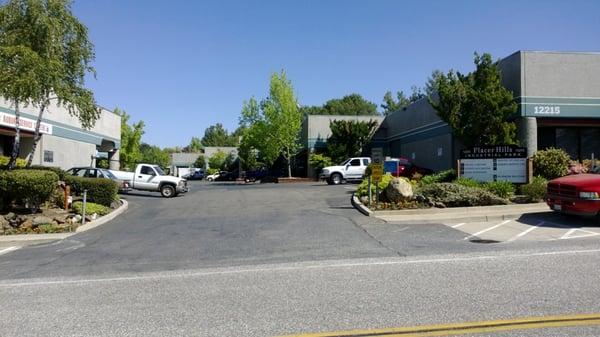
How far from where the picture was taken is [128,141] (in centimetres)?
5981

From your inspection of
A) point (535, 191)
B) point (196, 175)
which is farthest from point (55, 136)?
point (196, 175)

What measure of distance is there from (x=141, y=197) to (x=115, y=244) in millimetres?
14332

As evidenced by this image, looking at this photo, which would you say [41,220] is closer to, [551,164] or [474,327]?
[474,327]

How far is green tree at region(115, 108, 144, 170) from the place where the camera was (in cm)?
5878

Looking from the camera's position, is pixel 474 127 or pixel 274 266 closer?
pixel 274 266

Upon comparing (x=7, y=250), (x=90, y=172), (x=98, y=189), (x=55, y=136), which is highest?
(x=55, y=136)

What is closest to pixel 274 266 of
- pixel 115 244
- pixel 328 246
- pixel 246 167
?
pixel 328 246

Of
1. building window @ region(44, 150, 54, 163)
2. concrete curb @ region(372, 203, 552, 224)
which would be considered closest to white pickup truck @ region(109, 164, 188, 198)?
building window @ region(44, 150, 54, 163)

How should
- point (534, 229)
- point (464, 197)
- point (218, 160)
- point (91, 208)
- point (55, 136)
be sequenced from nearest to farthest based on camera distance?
point (534, 229) → point (464, 197) → point (91, 208) → point (55, 136) → point (218, 160)

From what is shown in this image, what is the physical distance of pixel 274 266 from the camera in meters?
9.50

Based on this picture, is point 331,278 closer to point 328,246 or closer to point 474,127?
point 328,246

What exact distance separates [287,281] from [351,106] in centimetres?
9594

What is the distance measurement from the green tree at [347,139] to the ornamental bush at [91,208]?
24315 mm

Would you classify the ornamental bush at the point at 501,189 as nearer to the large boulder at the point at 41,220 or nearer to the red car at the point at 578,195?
the red car at the point at 578,195
